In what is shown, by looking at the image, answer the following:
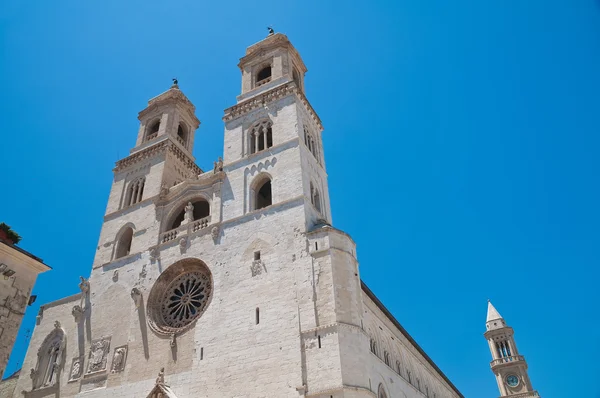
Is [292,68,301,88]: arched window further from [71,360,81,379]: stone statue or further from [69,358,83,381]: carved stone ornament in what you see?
[71,360,81,379]: stone statue

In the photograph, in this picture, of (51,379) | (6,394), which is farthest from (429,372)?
(6,394)

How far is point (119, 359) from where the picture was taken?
2114 centimetres

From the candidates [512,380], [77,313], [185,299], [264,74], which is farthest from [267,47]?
[512,380]

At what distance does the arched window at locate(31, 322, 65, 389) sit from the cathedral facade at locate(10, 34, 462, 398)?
64mm

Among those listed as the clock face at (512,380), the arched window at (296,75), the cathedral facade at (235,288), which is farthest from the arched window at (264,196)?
the clock face at (512,380)

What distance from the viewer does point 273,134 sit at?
24812 mm

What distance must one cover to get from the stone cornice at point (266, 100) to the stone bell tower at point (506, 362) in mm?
45537

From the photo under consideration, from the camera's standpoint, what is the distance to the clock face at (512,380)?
55.2 m

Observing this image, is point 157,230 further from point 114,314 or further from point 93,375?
point 93,375

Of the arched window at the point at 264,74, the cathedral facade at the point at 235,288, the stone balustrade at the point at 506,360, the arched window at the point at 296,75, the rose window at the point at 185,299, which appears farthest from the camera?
the stone balustrade at the point at 506,360

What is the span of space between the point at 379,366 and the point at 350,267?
5.94 m

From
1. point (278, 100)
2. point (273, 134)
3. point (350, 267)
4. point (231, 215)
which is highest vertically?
point (278, 100)

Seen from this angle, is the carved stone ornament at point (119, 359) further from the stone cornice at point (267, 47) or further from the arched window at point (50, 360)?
the stone cornice at point (267, 47)

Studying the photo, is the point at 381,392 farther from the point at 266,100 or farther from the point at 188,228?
the point at 266,100
